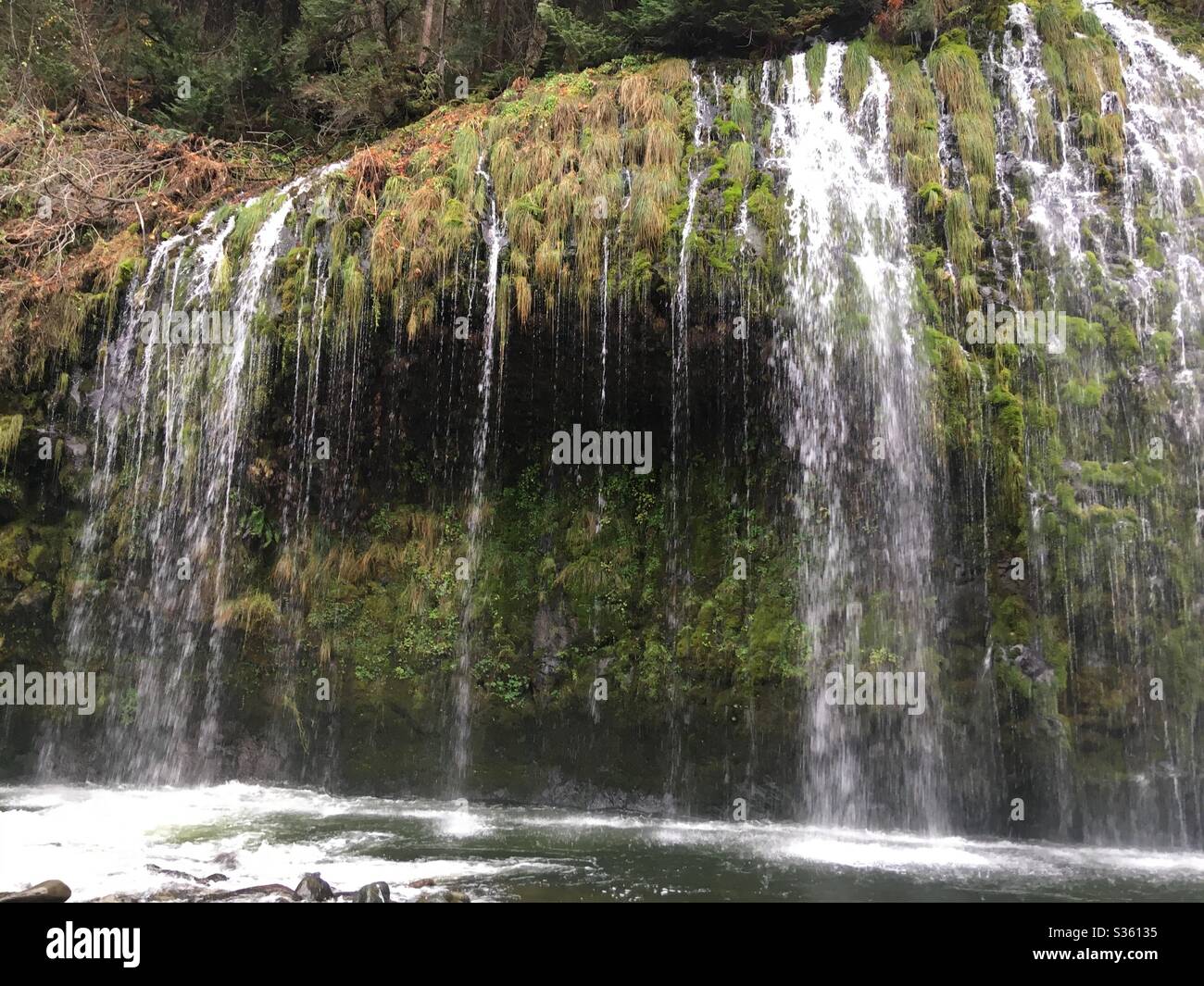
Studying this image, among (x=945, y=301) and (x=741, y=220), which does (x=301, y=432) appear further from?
(x=945, y=301)

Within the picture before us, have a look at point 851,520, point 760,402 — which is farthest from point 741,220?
point 851,520

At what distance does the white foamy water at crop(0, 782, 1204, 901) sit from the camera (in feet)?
18.9

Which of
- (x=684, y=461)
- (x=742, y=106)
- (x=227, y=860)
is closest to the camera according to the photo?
(x=227, y=860)

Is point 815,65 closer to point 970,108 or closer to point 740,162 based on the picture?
point 970,108

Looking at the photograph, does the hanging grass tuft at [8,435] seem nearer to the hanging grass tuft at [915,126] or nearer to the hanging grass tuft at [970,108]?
the hanging grass tuft at [915,126]

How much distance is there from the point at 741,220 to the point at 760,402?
1.81m

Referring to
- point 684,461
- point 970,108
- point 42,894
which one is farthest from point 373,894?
point 970,108

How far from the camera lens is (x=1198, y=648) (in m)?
7.91

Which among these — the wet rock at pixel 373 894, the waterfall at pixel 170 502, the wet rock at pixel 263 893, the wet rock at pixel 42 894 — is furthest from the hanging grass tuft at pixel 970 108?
the wet rock at pixel 42 894

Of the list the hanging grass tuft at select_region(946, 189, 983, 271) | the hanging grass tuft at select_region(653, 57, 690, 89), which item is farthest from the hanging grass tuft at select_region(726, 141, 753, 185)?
the hanging grass tuft at select_region(946, 189, 983, 271)

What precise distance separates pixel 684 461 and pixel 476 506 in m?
2.20

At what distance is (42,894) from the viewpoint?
191 inches

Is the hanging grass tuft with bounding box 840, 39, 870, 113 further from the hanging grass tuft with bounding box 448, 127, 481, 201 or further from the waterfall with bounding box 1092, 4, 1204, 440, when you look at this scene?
the hanging grass tuft with bounding box 448, 127, 481, 201

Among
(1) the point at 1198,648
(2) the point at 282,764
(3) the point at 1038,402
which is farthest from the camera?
(2) the point at 282,764
